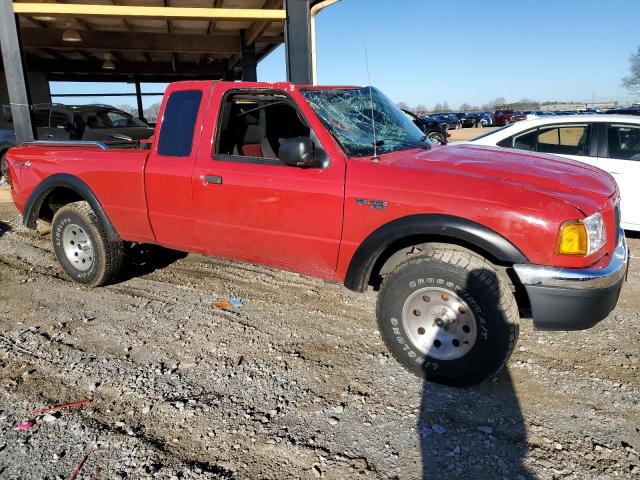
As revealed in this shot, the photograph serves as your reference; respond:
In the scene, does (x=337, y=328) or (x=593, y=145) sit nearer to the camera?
(x=337, y=328)

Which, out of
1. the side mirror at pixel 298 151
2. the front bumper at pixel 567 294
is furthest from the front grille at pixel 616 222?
the side mirror at pixel 298 151

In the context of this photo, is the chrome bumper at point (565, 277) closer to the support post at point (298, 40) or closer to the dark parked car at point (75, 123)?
the support post at point (298, 40)

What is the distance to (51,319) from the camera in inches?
168

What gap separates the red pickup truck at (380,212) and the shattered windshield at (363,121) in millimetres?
16

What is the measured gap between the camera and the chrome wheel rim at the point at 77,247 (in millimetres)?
4973

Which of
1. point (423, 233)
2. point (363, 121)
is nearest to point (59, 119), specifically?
point (363, 121)

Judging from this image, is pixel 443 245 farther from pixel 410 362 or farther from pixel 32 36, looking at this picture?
pixel 32 36

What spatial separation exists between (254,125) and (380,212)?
1.71 metres

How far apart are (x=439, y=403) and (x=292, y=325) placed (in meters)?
1.49

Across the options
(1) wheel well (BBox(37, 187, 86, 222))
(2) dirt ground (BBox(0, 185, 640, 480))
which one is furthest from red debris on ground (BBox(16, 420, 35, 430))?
(1) wheel well (BBox(37, 187, 86, 222))

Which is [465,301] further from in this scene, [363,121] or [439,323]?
[363,121]

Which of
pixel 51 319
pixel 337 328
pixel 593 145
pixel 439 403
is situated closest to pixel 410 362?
pixel 439 403

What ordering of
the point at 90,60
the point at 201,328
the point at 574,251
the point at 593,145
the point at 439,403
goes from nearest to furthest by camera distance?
the point at 574,251
the point at 439,403
the point at 201,328
the point at 593,145
the point at 90,60

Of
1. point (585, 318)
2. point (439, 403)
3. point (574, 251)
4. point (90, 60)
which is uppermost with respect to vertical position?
point (90, 60)
